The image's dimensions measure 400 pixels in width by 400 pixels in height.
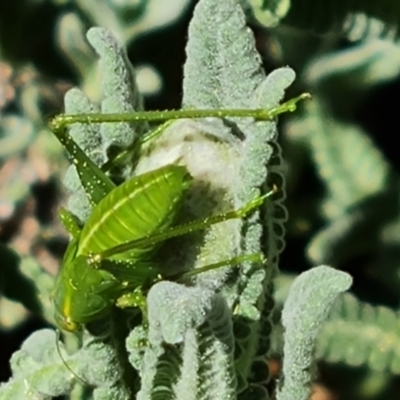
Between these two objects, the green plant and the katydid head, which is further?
the katydid head

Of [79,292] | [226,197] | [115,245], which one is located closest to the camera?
[226,197]

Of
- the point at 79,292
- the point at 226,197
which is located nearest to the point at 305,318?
the point at 226,197

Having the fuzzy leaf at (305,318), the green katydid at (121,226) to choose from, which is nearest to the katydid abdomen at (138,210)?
the green katydid at (121,226)

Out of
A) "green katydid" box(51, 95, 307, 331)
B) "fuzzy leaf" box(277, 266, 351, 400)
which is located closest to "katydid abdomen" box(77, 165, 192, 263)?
"green katydid" box(51, 95, 307, 331)

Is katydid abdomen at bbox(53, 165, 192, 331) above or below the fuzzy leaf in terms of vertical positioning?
above

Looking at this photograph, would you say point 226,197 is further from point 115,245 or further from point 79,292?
point 79,292

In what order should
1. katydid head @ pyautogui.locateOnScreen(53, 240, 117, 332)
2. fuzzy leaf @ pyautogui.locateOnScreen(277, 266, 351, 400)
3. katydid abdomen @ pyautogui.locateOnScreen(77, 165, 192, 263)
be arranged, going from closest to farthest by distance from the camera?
fuzzy leaf @ pyautogui.locateOnScreen(277, 266, 351, 400), katydid abdomen @ pyautogui.locateOnScreen(77, 165, 192, 263), katydid head @ pyautogui.locateOnScreen(53, 240, 117, 332)

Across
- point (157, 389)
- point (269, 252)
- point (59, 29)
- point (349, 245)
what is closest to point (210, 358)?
point (157, 389)

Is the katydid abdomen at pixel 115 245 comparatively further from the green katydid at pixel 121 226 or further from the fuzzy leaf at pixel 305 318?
the fuzzy leaf at pixel 305 318

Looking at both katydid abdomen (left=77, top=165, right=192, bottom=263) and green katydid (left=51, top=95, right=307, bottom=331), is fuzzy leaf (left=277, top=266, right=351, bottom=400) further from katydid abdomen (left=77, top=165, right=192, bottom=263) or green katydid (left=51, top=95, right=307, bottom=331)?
katydid abdomen (left=77, top=165, right=192, bottom=263)
